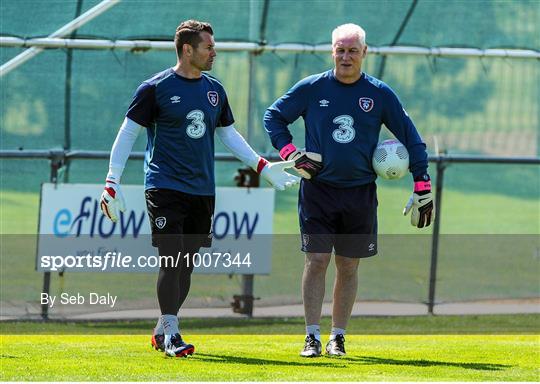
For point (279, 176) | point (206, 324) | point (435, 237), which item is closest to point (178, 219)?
point (279, 176)

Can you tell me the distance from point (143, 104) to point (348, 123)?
1.19m

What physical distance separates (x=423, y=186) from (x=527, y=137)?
4714 millimetres

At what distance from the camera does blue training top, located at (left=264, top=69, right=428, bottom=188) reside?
25.4 ft

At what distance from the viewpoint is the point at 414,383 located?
6406 mm

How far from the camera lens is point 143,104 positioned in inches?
296

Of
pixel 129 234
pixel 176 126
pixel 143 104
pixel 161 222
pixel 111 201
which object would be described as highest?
pixel 143 104

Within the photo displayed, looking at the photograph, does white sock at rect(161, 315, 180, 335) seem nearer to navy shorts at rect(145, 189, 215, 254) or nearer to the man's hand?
navy shorts at rect(145, 189, 215, 254)

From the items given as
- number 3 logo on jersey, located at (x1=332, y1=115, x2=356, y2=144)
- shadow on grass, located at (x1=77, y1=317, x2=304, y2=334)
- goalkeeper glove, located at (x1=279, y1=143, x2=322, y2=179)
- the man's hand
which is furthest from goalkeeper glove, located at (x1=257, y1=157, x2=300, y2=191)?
shadow on grass, located at (x1=77, y1=317, x2=304, y2=334)

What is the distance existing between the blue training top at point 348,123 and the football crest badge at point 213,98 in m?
0.48

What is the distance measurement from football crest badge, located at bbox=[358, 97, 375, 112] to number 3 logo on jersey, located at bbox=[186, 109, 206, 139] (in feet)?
3.05

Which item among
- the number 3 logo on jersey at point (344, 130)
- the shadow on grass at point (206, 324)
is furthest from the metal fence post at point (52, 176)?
the number 3 logo on jersey at point (344, 130)

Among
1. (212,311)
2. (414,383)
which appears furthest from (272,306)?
(414,383)

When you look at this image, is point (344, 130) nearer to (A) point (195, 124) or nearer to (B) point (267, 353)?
(A) point (195, 124)

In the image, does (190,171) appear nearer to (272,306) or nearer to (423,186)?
(423,186)
